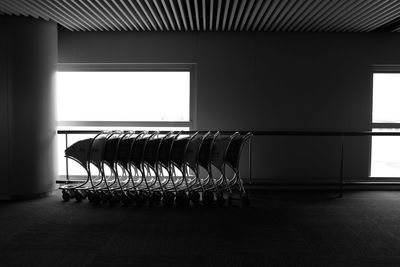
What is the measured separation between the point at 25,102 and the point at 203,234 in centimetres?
345

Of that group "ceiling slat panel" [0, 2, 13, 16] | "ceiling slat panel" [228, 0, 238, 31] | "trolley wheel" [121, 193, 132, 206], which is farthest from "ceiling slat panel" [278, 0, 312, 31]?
"ceiling slat panel" [0, 2, 13, 16]

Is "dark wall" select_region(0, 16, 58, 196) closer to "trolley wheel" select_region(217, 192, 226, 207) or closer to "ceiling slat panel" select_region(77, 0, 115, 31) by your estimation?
"ceiling slat panel" select_region(77, 0, 115, 31)

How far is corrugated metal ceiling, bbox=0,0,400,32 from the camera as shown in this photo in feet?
16.9

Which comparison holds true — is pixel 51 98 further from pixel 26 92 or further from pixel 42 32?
pixel 42 32

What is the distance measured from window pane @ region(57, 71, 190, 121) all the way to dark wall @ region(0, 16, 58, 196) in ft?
3.07

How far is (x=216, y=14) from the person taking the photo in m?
5.81

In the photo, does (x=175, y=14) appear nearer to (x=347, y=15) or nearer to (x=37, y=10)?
(x=37, y=10)

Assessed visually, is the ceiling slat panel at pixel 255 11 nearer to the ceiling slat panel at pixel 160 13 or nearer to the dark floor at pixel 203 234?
the ceiling slat panel at pixel 160 13

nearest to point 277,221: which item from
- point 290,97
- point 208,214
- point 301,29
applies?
point 208,214

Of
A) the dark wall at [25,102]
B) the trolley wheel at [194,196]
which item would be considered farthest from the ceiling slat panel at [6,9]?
the trolley wheel at [194,196]

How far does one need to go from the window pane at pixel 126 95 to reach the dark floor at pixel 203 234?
1.95 metres

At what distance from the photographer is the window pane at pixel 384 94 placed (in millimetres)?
6910

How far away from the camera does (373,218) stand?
15.9 feet

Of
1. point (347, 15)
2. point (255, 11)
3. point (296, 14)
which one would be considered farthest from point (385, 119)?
Result: point (255, 11)
